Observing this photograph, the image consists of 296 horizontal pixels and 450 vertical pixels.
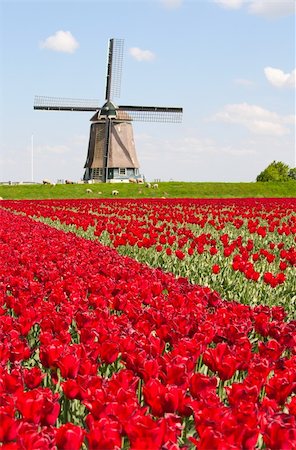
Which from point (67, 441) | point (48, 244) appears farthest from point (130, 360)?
point (48, 244)

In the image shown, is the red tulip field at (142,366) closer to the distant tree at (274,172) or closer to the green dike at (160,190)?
the green dike at (160,190)

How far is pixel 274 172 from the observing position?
300 feet

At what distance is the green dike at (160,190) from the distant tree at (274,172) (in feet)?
118

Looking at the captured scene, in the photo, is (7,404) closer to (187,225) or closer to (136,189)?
(187,225)

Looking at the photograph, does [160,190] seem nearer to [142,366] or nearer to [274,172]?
[142,366]

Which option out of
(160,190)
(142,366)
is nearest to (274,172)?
(160,190)

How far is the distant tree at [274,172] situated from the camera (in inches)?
3514

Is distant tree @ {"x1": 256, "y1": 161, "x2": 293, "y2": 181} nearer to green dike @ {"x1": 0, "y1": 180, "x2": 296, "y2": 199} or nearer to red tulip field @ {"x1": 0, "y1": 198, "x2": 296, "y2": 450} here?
green dike @ {"x1": 0, "y1": 180, "x2": 296, "y2": 199}

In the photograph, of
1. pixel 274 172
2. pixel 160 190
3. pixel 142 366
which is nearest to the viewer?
pixel 142 366

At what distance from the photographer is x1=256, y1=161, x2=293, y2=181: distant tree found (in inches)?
3514

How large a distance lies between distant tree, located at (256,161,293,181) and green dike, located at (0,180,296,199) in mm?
36117

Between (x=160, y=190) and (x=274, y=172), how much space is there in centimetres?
4949

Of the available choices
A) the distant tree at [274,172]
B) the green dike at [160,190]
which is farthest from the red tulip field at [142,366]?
the distant tree at [274,172]

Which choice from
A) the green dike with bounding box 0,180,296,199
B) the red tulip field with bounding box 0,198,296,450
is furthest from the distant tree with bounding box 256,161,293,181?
the red tulip field with bounding box 0,198,296,450
